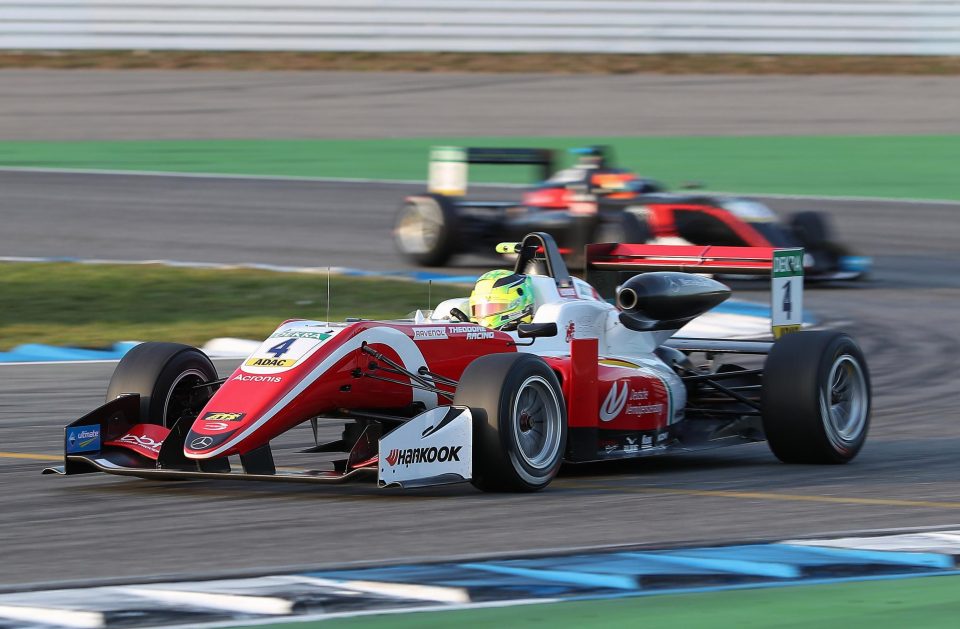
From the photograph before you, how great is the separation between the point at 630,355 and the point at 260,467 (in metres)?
2.47

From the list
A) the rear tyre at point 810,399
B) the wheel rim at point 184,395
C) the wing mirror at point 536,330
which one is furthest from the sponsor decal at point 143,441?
the rear tyre at point 810,399

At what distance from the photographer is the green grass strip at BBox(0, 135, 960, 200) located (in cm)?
2509

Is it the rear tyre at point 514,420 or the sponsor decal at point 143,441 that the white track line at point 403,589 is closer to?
the rear tyre at point 514,420

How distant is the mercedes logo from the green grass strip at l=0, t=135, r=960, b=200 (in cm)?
1736

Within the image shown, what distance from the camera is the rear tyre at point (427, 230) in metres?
18.7

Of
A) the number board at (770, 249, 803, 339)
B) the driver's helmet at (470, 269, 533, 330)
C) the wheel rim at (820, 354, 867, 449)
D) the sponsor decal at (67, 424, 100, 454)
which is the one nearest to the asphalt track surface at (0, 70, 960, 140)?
the number board at (770, 249, 803, 339)

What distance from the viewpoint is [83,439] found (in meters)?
7.94

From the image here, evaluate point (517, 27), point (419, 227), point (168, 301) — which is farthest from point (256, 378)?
point (517, 27)

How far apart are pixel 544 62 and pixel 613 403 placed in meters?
25.1

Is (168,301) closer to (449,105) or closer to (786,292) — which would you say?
(786,292)

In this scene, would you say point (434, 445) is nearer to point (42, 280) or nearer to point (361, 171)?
point (42, 280)

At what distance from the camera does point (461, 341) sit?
843cm

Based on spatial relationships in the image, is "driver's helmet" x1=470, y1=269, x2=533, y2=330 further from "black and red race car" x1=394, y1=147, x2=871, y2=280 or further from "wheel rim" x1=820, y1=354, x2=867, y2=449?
"black and red race car" x1=394, y1=147, x2=871, y2=280

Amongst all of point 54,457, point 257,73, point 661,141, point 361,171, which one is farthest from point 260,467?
point 257,73
